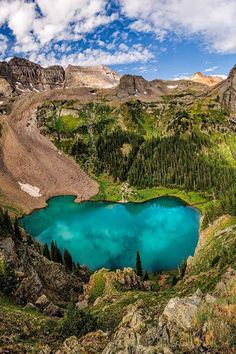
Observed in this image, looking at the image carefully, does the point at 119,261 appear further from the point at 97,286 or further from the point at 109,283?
the point at 109,283

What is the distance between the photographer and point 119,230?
424 feet

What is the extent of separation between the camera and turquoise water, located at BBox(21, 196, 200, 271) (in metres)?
105

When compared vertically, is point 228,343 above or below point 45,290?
above

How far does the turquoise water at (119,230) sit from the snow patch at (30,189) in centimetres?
816

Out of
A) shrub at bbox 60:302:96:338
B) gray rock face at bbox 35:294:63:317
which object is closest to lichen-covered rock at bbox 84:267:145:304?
gray rock face at bbox 35:294:63:317

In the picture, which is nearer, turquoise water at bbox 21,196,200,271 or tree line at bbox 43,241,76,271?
tree line at bbox 43,241,76,271

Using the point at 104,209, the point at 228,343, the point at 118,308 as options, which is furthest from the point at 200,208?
the point at 228,343

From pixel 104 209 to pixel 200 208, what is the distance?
1637 inches

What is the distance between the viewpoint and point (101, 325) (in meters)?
38.2

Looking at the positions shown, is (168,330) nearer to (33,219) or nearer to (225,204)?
(225,204)

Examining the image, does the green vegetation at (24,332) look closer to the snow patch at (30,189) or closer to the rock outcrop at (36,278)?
the rock outcrop at (36,278)

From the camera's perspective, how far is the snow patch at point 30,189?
172 meters

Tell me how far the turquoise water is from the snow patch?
8163 millimetres

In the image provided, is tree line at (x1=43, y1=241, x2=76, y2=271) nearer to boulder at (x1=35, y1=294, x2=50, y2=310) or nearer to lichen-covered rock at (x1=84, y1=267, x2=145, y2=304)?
lichen-covered rock at (x1=84, y1=267, x2=145, y2=304)
